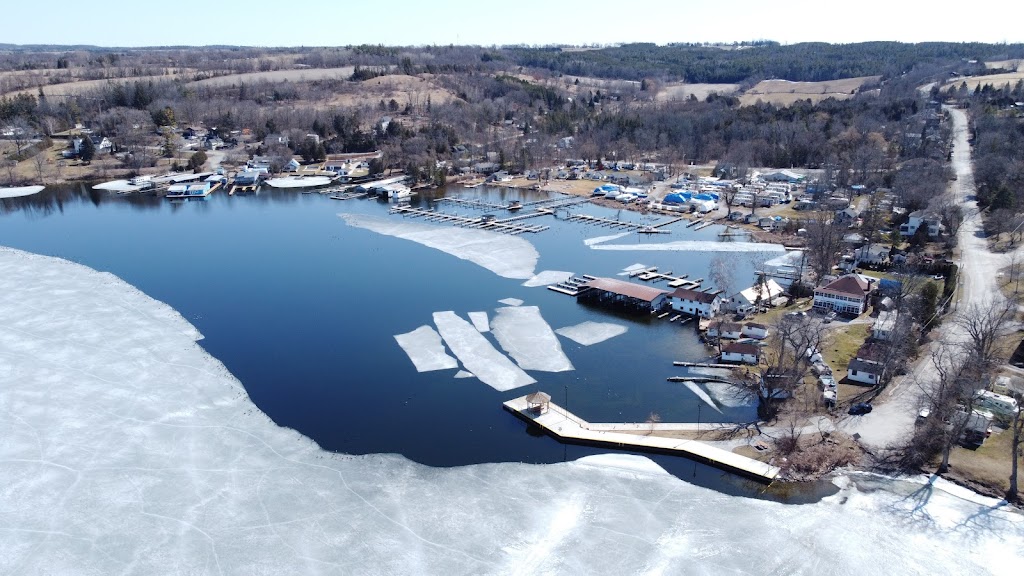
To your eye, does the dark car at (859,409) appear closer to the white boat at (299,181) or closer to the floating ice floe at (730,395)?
the floating ice floe at (730,395)

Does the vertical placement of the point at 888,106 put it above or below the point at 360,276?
above

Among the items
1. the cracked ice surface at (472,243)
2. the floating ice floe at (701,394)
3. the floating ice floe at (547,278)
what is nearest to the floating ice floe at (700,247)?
the cracked ice surface at (472,243)

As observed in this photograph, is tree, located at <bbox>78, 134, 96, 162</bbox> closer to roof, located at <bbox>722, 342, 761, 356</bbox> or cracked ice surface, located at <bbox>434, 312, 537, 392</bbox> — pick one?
cracked ice surface, located at <bbox>434, 312, 537, 392</bbox>

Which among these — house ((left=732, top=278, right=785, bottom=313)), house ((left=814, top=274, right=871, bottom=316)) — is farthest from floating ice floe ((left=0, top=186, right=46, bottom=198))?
house ((left=814, top=274, right=871, bottom=316))

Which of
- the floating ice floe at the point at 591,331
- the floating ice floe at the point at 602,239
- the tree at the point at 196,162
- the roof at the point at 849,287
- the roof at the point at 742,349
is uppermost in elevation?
the tree at the point at 196,162

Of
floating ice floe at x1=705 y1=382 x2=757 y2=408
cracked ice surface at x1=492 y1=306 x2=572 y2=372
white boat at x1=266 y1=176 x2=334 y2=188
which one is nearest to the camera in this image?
floating ice floe at x1=705 y1=382 x2=757 y2=408

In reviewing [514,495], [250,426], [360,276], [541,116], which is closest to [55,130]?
[541,116]

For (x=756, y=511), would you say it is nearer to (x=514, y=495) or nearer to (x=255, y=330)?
(x=514, y=495)
